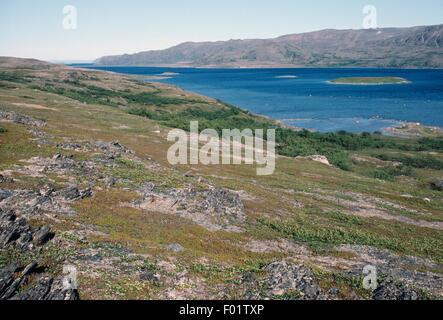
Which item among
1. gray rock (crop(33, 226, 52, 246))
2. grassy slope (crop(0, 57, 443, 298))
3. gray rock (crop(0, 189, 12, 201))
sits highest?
gray rock (crop(0, 189, 12, 201))

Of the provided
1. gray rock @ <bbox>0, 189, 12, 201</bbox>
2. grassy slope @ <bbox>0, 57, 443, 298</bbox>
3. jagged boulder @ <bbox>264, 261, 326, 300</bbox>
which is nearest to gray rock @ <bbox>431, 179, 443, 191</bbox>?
grassy slope @ <bbox>0, 57, 443, 298</bbox>

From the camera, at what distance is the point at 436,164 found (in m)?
104

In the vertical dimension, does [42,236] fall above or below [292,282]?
above

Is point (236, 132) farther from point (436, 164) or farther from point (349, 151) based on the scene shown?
point (436, 164)

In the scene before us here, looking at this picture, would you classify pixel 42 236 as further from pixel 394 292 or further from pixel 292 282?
pixel 394 292

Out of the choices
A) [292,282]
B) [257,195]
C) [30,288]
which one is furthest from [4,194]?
[257,195]

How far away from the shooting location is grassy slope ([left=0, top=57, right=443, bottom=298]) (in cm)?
3309

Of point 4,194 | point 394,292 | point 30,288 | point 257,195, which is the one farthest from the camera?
point 257,195

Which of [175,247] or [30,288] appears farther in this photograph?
[175,247]

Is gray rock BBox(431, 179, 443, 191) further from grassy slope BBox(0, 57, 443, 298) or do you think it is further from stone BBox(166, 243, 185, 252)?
stone BBox(166, 243, 185, 252)

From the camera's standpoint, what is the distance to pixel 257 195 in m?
56.0

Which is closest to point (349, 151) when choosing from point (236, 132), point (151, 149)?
point (236, 132)
